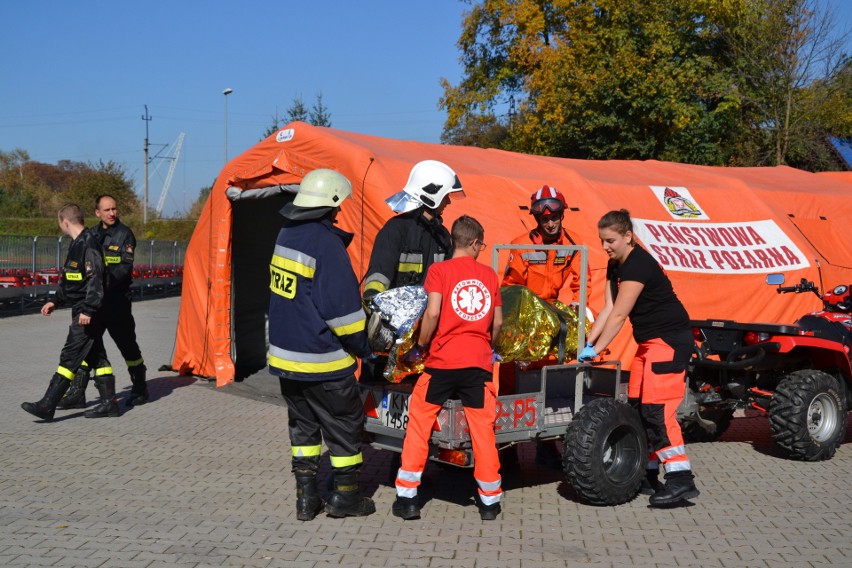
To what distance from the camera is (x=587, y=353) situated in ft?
20.9

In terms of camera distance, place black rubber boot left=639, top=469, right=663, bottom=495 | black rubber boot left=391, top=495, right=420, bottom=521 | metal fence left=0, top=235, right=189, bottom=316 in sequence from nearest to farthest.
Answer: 1. black rubber boot left=391, top=495, right=420, bottom=521
2. black rubber boot left=639, top=469, right=663, bottom=495
3. metal fence left=0, top=235, right=189, bottom=316

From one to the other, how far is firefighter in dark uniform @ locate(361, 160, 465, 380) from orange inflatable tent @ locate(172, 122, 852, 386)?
2.93 metres

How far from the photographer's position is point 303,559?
17.0 ft

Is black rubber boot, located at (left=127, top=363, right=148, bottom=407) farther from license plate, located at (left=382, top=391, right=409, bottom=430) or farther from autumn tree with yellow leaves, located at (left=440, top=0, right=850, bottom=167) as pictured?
autumn tree with yellow leaves, located at (left=440, top=0, right=850, bottom=167)

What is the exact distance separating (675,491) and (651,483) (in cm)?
50

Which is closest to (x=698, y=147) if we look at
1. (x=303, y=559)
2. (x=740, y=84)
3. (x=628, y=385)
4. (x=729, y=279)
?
(x=740, y=84)

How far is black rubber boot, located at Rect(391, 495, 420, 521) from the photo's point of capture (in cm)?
591

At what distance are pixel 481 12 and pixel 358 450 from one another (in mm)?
Result: 32227

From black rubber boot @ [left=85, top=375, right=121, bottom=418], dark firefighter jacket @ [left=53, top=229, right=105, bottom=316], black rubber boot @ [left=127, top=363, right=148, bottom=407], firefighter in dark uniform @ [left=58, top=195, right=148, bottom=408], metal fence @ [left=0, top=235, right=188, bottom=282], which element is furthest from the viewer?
metal fence @ [left=0, top=235, right=188, bottom=282]

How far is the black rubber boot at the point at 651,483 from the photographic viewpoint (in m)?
6.68

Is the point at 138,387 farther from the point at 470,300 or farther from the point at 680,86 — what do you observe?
the point at 680,86

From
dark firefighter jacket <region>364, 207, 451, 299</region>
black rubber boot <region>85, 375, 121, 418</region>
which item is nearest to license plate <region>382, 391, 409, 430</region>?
dark firefighter jacket <region>364, 207, 451, 299</region>

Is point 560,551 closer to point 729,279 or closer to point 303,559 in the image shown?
point 303,559

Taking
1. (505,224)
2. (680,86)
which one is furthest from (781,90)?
(505,224)
